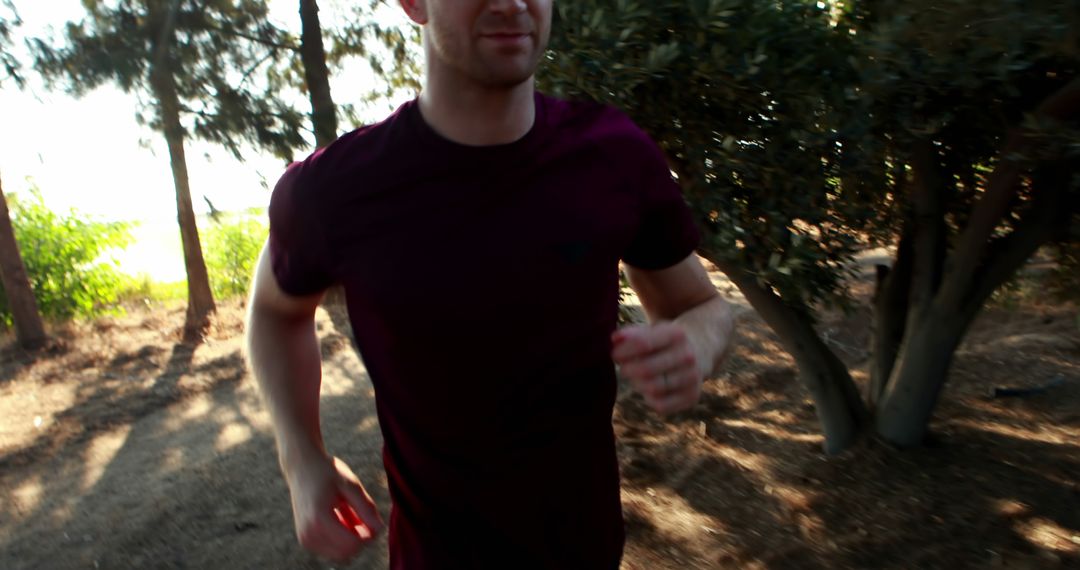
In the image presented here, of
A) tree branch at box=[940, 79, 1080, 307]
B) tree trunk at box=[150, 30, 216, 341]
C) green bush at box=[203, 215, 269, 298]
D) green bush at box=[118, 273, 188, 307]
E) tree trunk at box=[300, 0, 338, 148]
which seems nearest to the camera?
tree branch at box=[940, 79, 1080, 307]

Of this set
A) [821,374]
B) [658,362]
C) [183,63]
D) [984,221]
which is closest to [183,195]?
[183,63]

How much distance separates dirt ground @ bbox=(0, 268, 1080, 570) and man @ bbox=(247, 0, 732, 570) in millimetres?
2649

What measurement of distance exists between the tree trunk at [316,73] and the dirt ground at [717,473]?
2.52m

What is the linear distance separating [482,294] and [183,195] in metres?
9.34

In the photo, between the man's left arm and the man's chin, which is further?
the man's chin

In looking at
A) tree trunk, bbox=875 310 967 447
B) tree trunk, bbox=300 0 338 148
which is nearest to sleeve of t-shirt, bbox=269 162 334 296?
tree trunk, bbox=875 310 967 447

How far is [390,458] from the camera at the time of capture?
1590mm

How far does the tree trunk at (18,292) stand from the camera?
9.45 metres

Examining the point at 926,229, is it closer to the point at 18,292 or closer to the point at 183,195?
the point at 183,195

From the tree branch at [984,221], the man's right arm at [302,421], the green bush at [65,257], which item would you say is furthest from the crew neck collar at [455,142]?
the green bush at [65,257]

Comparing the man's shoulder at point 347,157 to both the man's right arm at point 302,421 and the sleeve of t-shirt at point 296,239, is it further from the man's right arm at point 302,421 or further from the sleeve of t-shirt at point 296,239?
the man's right arm at point 302,421

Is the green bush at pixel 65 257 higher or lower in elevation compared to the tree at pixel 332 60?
lower

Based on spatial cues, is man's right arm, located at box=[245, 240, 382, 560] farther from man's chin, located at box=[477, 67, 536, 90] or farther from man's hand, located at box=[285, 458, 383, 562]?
man's chin, located at box=[477, 67, 536, 90]

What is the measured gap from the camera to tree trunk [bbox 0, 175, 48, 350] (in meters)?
9.45
